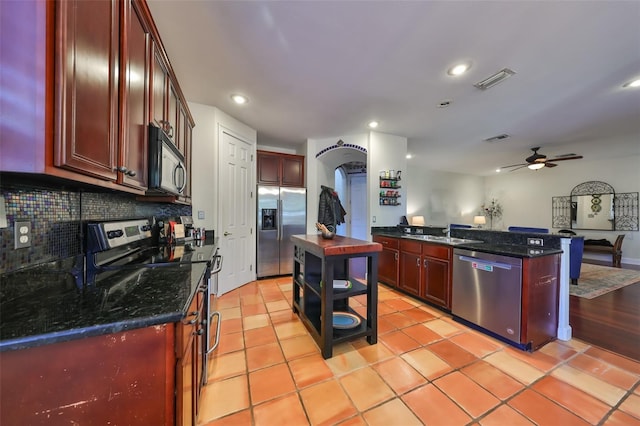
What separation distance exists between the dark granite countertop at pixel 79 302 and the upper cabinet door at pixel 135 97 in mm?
478

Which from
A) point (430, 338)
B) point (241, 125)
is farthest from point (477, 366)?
point (241, 125)

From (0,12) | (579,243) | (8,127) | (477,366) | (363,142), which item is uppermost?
(363,142)

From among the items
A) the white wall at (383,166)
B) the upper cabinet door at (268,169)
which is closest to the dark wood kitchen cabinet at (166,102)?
the upper cabinet door at (268,169)

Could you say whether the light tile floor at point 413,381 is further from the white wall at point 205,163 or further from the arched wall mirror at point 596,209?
the arched wall mirror at point 596,209

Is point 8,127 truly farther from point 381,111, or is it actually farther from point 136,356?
point 381,111

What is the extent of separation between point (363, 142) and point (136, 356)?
3952 millimetres

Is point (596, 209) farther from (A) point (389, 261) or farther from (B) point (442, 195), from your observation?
(A) point (389, 261)

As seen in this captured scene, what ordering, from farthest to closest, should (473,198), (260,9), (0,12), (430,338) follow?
(473,198) < (430,338) < (260,9) < (0,12)

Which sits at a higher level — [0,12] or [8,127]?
[0,12]

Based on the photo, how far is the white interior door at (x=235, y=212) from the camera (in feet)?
10.5

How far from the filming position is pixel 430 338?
2.13 m

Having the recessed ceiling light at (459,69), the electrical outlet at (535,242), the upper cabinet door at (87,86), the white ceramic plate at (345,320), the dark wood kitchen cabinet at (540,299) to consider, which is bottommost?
the white ceramic plate at (345,320)

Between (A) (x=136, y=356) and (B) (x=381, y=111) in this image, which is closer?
(A) (x=136, y=356)

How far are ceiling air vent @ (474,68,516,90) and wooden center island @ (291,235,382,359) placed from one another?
2.11 metres
